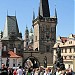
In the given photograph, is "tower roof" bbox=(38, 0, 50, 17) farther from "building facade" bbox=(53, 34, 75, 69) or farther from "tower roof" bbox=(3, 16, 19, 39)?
"building facade" bbox=(53, 34, 75, 69)

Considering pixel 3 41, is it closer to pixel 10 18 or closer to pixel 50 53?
pixel 10 18

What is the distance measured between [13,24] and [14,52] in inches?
342

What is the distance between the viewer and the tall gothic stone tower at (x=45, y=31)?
253 feet

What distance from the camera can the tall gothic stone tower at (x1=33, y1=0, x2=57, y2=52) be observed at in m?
77.0

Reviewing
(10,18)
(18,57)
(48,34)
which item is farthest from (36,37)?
(18,57)

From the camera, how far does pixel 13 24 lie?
251 ft

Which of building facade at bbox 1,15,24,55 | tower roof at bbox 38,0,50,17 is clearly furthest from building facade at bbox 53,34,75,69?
tower roof at bbox 38,0,50,17

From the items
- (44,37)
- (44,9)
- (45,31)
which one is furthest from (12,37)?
(44,9)

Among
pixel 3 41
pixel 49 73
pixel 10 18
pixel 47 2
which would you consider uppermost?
pixel 47 2

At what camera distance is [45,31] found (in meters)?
78.9

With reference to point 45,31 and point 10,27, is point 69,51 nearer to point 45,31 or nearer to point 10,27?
point 45,31

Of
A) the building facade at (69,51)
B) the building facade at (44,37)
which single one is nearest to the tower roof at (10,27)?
the building facade at (44,37)

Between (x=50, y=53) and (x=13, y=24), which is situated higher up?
(x=13, y=24)

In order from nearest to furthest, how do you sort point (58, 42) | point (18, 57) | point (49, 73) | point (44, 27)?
point (49, 73)
point (18, 57)
point (58, 42)
point (44, 27)
